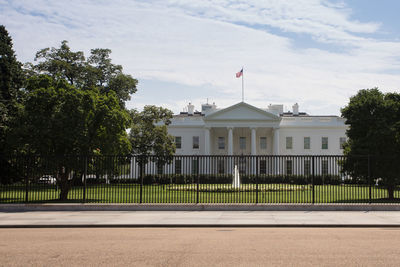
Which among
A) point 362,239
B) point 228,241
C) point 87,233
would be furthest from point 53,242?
point 362,239

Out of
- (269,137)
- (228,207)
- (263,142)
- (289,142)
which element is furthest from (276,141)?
(228,207)

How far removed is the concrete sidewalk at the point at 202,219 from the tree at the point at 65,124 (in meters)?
4.75

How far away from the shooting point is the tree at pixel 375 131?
21891 mm

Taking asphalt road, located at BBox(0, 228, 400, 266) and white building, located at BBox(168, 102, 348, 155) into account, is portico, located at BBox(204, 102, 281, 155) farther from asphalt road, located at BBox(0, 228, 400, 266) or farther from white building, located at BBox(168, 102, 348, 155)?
asphalt road, located at BBox(0, 228, 400, 266)

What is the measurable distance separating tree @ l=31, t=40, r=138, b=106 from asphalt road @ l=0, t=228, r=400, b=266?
121 ft

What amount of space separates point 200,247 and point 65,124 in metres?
14.2

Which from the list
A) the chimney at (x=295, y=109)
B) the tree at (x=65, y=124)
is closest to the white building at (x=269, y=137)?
the chimney at (x=295, y=109)

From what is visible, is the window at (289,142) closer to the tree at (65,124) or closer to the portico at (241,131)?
the portico at (241,131)

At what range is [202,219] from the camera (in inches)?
600

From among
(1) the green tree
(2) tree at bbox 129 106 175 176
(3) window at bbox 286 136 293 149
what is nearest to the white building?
(3) window at bbox 286 136 293 149

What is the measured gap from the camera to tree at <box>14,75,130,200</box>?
71.5ft

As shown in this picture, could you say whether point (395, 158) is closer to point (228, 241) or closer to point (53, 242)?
point (228, 241)

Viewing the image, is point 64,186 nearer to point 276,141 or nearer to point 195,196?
point 195,196

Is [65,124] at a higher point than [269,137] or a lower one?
lower
